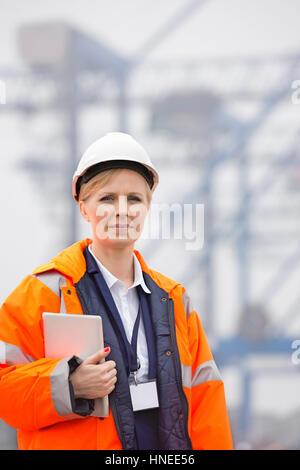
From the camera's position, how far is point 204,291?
509 cm

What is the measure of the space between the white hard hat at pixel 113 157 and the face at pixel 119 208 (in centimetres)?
3

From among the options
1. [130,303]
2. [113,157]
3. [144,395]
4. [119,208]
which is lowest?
[144,395]

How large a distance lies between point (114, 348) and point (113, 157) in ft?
1.53

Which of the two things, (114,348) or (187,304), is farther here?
(187,304)

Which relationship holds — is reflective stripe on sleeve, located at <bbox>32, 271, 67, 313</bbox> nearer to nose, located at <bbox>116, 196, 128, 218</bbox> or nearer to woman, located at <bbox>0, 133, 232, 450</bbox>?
woman, located at <bbox>0, 133, 232, 450</bbox>

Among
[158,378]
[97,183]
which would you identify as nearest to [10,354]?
[158,378]

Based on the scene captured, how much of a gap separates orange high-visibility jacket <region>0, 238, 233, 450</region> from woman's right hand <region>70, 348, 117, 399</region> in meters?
A: 0.04

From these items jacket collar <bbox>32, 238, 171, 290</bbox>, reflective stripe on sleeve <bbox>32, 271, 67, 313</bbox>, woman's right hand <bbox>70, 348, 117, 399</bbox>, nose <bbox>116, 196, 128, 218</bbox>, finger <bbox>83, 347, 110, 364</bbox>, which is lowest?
woman's right hand <bbox>70, 348, 117, 399</bbox>

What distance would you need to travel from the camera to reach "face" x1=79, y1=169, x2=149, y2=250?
1.20 m

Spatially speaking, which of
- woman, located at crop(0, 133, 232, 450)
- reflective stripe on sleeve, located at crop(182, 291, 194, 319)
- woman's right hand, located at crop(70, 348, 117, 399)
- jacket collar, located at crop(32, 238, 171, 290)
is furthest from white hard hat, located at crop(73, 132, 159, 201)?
woman's right hand, located at crop(70, 348, 117, 399)

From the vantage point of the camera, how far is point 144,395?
114 cm

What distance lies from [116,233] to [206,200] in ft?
12.7

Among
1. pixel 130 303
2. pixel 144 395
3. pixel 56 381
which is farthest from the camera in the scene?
pixel 130 303

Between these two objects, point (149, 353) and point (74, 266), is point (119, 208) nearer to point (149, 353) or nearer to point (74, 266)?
point (74, 266)
